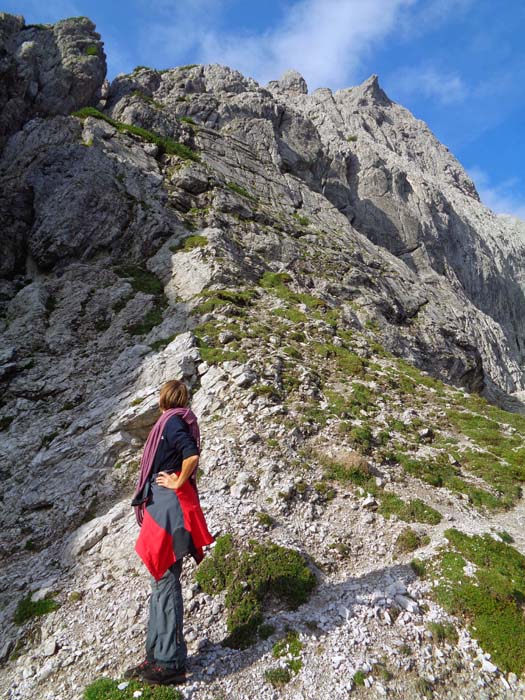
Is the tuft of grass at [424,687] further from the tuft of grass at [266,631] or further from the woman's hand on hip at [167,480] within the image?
the woman's hand on hip at [167,480]

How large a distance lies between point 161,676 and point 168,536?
2.25 metres

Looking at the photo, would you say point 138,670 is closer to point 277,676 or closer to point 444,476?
point 277,676

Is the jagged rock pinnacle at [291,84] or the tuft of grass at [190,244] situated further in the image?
the jagged rock pinnacle at [291,84]

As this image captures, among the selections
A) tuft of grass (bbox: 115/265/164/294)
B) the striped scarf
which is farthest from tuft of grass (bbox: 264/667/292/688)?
tuft of grass (bbox: 115/265/164/294)

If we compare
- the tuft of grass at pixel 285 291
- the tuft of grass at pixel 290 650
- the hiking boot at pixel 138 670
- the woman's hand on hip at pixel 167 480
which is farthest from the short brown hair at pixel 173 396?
the tuft of grass at pixel 285 291

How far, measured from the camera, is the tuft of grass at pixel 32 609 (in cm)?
882

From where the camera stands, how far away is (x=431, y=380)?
69.5 feet

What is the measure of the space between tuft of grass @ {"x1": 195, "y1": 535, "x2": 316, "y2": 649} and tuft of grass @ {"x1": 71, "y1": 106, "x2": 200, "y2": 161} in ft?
147

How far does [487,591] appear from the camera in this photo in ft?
28.7

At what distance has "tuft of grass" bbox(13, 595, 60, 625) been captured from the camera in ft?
28.9

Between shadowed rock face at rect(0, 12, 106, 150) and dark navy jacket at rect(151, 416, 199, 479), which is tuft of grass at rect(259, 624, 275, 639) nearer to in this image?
dark navy jacket at rect(151, 416, 199, 479)

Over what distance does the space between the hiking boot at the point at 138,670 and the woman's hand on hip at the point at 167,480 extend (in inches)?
116

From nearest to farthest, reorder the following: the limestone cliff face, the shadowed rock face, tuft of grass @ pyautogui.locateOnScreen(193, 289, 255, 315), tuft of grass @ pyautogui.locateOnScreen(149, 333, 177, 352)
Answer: tuft of grass @ pyautogui.locateOnScreen(149, 333, 177, 352), the limestone cliff face, tuft of grass @ pyautogui.locateOnScreen(193, 289, 255, 315), the shadowed rock face

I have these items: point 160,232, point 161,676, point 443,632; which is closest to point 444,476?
point 443,632
